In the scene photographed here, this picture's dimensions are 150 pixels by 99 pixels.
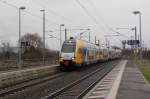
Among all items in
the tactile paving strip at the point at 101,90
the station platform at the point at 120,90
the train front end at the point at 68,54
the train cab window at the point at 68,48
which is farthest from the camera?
the train cab window at the point at 68,48

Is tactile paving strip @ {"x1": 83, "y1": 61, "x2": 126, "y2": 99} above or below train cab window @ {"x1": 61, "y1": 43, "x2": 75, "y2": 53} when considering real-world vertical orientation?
below

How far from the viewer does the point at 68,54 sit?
1629 inches

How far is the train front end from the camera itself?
134 feet

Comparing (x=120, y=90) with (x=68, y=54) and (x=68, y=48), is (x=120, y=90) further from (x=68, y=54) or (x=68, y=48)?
(x=68, y=48)

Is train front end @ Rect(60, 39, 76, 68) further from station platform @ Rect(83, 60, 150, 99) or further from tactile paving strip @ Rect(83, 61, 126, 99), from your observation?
tactile paving strip @ Rect(83, 61, 126, 99)

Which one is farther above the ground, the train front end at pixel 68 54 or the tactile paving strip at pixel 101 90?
the train front end at pixel 68 54

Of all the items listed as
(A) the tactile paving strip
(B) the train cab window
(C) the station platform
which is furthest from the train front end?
(A) the tactile paving strip

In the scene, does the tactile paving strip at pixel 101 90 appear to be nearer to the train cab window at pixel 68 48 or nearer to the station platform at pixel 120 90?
the station platform at pixel 120 90

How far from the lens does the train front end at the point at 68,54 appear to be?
134 feet

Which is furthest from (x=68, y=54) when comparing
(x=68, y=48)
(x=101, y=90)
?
(x=101, y=90)

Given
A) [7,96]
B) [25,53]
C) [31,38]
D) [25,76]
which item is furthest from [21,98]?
[31,38]

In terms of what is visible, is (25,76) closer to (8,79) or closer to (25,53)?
(8,79)

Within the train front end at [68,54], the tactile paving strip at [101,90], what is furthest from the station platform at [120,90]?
the train front end at [68,54]

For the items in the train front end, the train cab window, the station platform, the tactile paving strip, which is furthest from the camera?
the train cab window
